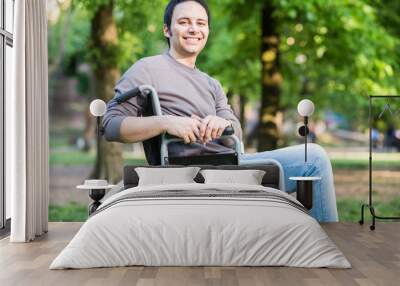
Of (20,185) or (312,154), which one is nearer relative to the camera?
(20,185)

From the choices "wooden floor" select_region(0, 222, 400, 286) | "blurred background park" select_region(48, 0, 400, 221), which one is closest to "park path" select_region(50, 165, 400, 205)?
"blurred background park" select_region(48, 0, 400, 221)

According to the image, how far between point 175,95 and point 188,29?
0.62 metres

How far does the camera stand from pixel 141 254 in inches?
169

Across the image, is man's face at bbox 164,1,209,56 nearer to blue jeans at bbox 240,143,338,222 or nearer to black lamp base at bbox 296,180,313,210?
blue jeans at bbox 240,143,338,222

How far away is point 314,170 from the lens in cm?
636

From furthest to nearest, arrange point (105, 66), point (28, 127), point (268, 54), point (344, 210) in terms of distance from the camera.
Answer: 1. point (344, 210)
2. point (105, 66)
3. point (268, 54)
4. point (28, 127)

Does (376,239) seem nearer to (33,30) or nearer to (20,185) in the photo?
(20,185)

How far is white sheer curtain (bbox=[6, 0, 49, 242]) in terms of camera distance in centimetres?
548

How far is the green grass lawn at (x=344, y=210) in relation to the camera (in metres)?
8.47

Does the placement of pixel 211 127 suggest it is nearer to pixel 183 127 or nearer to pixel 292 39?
pixel 183 127

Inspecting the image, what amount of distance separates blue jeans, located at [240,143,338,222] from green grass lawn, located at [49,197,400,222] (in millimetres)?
2151

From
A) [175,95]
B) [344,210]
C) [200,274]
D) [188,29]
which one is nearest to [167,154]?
[175,95]

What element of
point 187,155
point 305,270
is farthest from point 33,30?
point 305,270

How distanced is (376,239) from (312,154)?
42.5 inches
